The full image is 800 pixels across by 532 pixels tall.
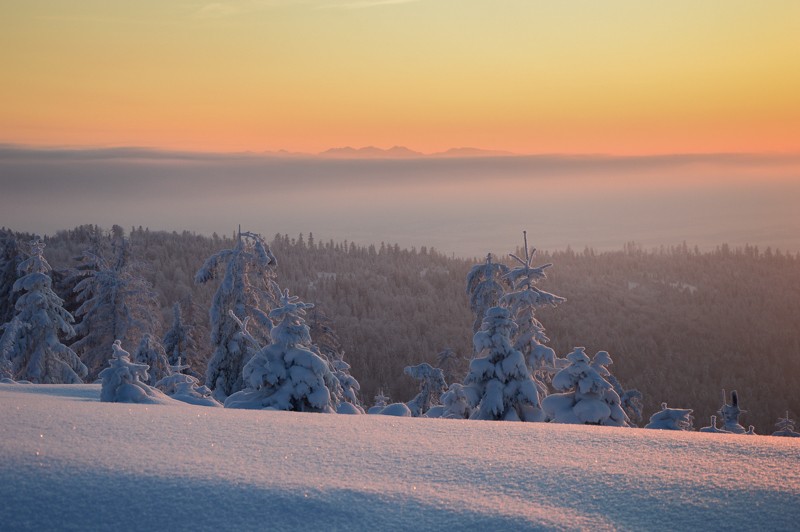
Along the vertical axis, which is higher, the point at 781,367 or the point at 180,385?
the point at 180,385

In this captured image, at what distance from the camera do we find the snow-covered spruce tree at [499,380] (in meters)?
19.9

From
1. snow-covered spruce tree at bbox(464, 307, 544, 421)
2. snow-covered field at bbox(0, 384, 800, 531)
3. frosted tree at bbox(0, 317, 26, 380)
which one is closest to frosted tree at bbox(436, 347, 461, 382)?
snow-covered spruce tree at bbox(464, 307, 544, 421)

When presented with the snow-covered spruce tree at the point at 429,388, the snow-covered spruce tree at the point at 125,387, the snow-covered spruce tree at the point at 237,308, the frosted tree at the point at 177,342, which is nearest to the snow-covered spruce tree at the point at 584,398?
the snow-covered spruce tree at the point at 125,387

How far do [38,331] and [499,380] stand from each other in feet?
79.7

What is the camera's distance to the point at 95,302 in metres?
37.6

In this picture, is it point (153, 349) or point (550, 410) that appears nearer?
point (550, 410)

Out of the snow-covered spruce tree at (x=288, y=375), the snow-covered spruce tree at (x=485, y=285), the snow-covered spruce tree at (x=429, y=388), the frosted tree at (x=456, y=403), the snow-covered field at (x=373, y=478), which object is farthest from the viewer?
the snow-covered spruce tree at (x=429, y=388)

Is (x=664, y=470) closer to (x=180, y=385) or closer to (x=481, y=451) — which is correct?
(x=481, y=451)

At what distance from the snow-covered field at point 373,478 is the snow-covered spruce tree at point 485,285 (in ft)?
80.7

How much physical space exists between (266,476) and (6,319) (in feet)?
145

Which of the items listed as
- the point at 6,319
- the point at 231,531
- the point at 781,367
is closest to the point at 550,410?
the point at 231,531

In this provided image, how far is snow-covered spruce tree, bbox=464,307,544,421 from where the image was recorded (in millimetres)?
19938

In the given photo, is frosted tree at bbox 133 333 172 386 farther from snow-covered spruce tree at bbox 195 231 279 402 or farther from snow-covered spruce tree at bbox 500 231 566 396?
snow-covered spruce tree at bbox 500 231 566 396

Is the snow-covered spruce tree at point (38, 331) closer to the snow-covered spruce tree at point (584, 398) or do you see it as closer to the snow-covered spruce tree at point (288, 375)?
the snow-covered spruce tree at point (288, 375)
